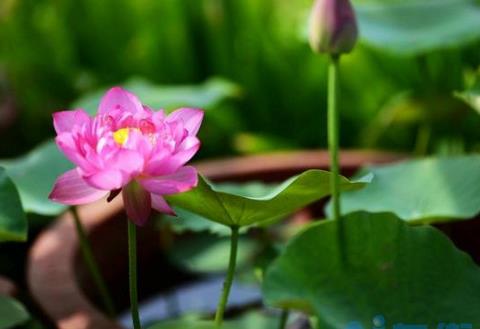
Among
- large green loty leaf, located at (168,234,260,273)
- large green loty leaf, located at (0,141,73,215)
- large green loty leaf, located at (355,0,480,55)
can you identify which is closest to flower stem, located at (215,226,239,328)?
large green loty leaf, located at (0,141,73,215)

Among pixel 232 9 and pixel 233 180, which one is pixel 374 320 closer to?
pixel 233 180

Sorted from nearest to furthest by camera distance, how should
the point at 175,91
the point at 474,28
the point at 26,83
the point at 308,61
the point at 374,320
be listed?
the point at 374,320 → the point at 474,28 → the point at 175,91 → the point at 308,61 → the point at 26,83

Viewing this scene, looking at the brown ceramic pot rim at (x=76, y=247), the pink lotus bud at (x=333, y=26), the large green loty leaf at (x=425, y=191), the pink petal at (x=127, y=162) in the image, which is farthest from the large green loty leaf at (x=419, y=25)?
the pink petal at (x=127, y=162)

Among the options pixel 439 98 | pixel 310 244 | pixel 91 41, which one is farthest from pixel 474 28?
pixel 91 41

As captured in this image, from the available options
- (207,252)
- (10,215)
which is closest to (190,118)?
(10,215)

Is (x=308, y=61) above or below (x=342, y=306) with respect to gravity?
below

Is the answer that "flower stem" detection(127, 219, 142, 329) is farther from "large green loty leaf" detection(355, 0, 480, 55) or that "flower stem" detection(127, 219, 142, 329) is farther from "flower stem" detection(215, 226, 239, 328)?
"large green loty leaf" detection(355, 0, 480, 55)

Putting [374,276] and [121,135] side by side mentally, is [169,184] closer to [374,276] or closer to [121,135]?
[121,135]
